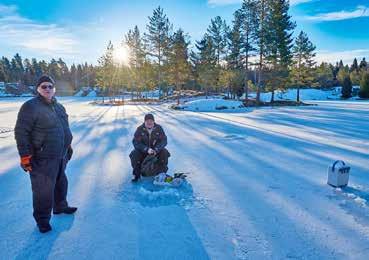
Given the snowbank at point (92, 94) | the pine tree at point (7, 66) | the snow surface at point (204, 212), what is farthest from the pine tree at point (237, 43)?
the pine tree at point (7, 66)

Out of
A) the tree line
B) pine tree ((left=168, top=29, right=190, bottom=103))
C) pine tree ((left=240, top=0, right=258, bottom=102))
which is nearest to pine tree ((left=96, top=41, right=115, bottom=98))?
the tree line

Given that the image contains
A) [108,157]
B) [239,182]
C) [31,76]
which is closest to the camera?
[239,182]

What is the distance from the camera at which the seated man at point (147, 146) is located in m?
5.06

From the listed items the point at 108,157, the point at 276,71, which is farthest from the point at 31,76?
the point at 108,157

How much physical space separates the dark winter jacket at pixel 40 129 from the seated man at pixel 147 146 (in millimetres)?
1748

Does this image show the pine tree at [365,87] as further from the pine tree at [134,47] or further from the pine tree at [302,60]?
the pine tree at [134,47]

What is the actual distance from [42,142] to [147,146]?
85.4 inches

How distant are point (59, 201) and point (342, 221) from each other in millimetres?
3558

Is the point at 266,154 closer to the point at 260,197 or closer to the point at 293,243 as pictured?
the point at 260,197

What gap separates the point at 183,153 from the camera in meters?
7.27

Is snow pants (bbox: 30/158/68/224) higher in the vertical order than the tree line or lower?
lower

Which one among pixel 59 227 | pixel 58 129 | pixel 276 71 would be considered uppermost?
pixel 276 71

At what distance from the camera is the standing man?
9.98 feet

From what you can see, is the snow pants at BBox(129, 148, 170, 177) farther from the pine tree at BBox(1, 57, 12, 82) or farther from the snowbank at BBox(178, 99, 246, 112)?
the pine tree at BBox(1, 57, 12, 82)
